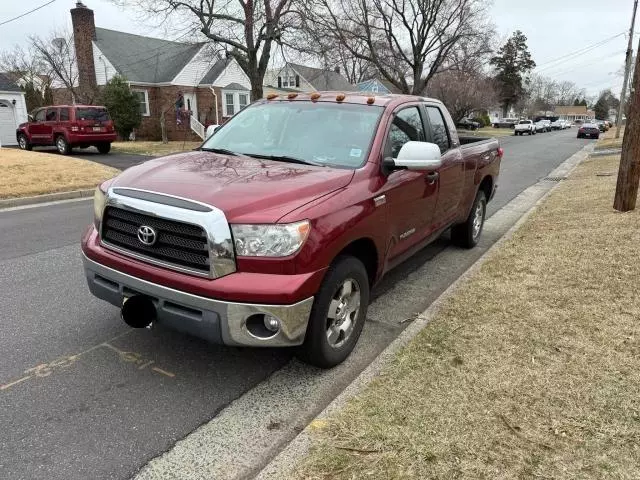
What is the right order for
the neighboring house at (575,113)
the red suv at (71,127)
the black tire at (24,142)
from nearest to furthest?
the red suv at (71,127), the black tire at (24,142), the neighboring house at (575,113)

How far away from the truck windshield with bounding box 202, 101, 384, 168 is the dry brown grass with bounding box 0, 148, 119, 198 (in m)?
8.13

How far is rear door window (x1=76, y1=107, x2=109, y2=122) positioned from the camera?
60.6ft

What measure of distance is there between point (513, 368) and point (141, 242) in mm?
2514

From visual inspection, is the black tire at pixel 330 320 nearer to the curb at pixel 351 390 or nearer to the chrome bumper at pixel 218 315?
the chrome bumper at pixel 218 315

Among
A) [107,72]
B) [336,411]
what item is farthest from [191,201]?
[107,72]

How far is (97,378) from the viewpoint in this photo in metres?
3.31

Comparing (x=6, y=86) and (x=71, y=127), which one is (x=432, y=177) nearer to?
(x=71, y=127)

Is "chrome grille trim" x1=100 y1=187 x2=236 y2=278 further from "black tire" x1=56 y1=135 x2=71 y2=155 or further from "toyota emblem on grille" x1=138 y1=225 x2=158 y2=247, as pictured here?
"black tire" x1=56 y1=135 x2=71 y2=155

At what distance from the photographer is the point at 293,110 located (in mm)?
4387

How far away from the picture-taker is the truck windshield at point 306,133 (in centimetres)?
387

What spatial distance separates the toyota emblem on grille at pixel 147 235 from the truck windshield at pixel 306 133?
4.04 feet

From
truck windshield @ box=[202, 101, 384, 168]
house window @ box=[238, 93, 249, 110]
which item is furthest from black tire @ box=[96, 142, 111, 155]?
truck windshield @ box=[202, 101, 384, 168]

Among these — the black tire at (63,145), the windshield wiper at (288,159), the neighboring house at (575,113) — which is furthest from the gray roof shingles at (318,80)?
the neighboring house at (575,113)

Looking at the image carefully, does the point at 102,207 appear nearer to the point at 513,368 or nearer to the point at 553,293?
the point at 513,368
